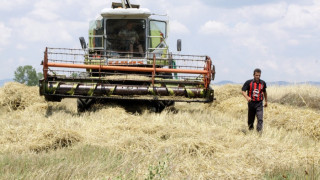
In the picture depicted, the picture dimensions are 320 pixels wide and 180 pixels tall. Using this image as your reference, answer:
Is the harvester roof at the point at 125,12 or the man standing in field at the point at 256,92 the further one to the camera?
the harvester roof at the point at 125,12

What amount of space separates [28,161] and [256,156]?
8.35 ft

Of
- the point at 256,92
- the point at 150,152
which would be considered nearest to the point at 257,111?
the point at 256,92

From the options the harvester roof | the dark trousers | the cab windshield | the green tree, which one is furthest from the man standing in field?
the green tree

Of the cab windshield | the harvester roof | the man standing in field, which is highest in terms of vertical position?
the harvester roof

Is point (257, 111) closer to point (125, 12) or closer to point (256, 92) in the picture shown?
point (256, 92)

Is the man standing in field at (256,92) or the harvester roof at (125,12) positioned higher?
the harvester roof at (125,12)

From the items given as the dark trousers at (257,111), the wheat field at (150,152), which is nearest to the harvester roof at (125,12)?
the wheat field at (150,152)

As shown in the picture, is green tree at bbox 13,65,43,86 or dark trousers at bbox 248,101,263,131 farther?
green tree at bbox 13,65,43,86

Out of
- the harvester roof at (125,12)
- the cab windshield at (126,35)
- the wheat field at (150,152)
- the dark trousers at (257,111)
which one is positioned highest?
the harvester roof at (125,12)

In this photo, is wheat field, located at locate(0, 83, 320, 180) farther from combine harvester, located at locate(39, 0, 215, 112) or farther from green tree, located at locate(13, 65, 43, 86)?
green tree, located at locate(13, 65, 43, 86)

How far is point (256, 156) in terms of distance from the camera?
445 cm

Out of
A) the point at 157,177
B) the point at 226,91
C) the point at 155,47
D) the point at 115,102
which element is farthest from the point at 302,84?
the point at 157,177

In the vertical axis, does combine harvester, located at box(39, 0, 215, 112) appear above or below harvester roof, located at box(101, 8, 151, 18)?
below

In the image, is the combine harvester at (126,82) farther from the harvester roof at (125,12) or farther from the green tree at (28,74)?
the green tree at (28,74)
